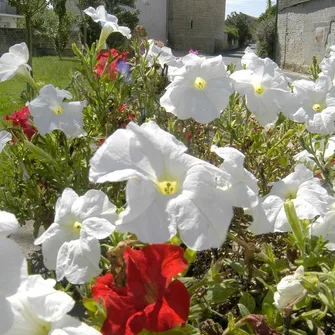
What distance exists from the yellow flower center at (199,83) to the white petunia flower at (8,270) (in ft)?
1.88

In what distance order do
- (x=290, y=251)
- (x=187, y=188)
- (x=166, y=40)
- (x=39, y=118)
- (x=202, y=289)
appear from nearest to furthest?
(x=187, y=188)
(x=202, y=289)
(x=290, y=251)
(x=39, y=118)
(x=166, y=40)

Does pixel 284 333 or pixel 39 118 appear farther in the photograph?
pixel 39 118

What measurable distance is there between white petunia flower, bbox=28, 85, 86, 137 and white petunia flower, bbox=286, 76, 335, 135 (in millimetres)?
450

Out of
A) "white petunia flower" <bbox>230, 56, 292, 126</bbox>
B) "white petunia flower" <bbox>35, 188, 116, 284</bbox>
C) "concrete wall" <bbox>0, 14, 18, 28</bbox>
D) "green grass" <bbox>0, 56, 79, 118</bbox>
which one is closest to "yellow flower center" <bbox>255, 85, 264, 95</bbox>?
"white petunia flower" <bbox>230, 56, 292, 126</bbox>

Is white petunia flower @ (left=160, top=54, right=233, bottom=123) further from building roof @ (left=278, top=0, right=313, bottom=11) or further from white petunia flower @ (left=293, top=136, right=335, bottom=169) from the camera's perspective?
building roof @ (left=278, top=0, right=313, bottom=11)

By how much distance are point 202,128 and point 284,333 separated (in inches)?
31.0

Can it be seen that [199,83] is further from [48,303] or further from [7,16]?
[7,16]

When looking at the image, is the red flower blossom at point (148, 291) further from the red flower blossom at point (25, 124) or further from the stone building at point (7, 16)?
the stone building at point (7, 16)

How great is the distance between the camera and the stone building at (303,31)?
57.0 ft

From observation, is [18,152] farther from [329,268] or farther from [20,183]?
[329,268]

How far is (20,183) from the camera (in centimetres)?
153

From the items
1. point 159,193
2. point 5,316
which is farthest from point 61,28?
point 5,316

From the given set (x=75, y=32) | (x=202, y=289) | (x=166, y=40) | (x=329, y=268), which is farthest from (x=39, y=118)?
(x=166, y=40)

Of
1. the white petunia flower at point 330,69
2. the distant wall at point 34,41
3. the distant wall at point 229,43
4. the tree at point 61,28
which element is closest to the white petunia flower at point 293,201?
the white petunia flower at point 330,69
